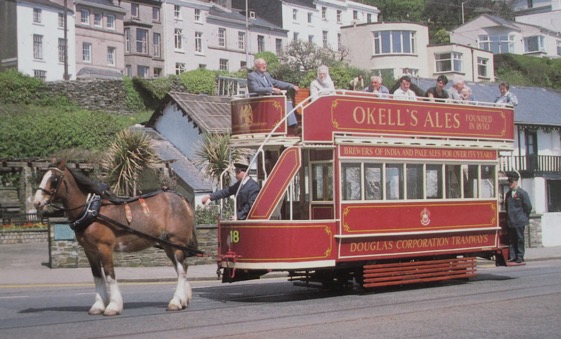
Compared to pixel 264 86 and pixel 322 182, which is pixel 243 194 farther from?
pixel 264 86

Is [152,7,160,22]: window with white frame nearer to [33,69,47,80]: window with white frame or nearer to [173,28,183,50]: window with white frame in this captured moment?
[173,28,183,50]: window with white frame

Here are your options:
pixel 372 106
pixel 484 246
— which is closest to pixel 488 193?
pixel 484 246

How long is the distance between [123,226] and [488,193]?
7830 mm

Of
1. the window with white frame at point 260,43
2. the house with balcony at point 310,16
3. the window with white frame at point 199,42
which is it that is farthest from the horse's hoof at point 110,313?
the house with balcony at point 310,16

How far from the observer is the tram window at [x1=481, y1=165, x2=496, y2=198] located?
17266 millimetres

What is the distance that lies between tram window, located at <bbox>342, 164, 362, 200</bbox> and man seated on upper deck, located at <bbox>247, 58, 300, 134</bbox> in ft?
3.59

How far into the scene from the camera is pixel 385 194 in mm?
15383

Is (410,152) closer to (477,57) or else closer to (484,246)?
(484,246)

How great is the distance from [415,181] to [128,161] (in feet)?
52.0

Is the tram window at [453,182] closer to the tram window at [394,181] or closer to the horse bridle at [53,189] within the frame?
the tram window at [394,181]

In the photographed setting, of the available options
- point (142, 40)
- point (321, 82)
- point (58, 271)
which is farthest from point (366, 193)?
point (142, 40)

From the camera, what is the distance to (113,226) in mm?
13094

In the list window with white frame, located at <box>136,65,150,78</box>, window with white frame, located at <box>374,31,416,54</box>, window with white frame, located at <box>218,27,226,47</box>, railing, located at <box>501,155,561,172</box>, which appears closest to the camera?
railing, located at <box>501,155,561,172</box>

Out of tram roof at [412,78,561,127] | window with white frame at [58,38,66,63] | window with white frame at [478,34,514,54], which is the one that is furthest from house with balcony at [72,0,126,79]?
window with white frame at [478,34,514,54]
